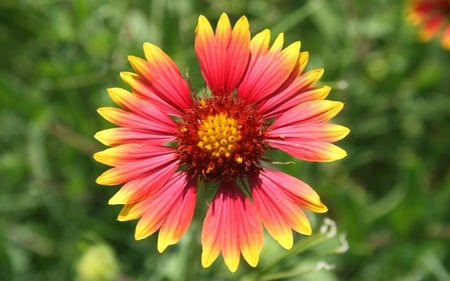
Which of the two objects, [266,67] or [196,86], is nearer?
[266,67]

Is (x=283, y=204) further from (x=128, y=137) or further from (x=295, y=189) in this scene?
(x=128, y=137)

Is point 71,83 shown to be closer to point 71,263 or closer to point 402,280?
point 71,263

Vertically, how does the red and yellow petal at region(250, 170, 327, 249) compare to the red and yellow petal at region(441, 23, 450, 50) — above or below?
below

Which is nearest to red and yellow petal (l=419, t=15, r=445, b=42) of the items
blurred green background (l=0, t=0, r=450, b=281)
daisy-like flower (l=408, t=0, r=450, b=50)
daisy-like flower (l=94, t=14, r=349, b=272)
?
daisy-like flower (l=408, t=0, r=450, b=50)

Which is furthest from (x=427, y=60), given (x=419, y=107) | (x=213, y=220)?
(x=213, y=220)

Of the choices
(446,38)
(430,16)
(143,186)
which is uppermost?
(430,16)

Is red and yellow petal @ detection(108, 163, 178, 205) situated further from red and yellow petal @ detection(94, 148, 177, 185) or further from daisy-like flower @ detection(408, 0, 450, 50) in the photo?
daisy-like flower @ detection(408, 0, 450, 50)

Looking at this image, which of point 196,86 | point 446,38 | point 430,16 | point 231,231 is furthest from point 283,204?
point 430,16
